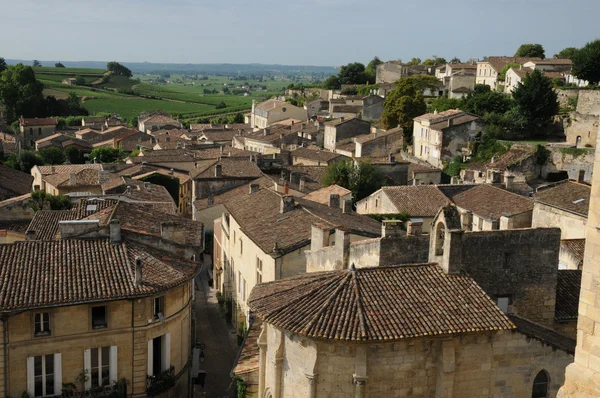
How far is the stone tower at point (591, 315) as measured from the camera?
326 inches

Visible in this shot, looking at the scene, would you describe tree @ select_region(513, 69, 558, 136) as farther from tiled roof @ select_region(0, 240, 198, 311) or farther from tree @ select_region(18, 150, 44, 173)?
tree @ select_region(18, 150, 44, 173)

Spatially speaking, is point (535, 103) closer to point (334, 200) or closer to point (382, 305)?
point (334, 200)

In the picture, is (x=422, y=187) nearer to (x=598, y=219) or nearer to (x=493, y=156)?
(x=493, y=156)

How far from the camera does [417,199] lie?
4766cm

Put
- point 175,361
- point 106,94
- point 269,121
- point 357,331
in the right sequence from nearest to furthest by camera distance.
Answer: point 357,331 → point 175,361 → point 269,121 → point 106,94

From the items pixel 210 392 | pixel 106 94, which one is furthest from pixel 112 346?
pixel 106 94

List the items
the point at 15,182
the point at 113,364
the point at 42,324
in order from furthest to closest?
the point at 15,182 → the point at 113,364 → the point at 42,324

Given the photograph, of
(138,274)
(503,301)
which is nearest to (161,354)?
(138,274)

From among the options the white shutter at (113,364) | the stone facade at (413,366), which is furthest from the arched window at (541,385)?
the white shutter at (113,364)

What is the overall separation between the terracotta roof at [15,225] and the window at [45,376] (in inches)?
606

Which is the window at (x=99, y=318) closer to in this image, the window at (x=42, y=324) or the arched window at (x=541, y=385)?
the window at (x=42, y=324)

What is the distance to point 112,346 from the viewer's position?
23.5m

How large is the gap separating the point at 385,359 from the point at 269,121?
323 ft

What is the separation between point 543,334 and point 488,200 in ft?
88.7
